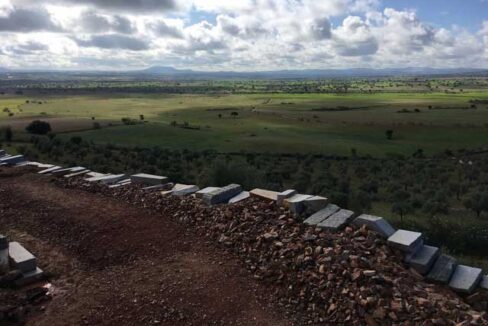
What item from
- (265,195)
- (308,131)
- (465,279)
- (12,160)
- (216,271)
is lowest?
(308,131)

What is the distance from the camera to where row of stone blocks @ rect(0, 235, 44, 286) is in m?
8.12

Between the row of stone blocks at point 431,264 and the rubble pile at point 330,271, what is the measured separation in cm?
18

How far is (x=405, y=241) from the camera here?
8594 mm

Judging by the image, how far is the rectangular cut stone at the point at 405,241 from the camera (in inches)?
335

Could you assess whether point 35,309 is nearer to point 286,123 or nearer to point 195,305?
point 195,305

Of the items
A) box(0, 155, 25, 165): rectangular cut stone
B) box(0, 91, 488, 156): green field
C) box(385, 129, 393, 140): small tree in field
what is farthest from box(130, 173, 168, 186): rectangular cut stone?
box(385, 129, 393, 140): small tree in field

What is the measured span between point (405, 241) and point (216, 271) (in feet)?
11.2

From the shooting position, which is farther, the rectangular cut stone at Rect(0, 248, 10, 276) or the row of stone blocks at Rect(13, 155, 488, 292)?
the row of stone blocks at Rect(13, 155, 488, 292)

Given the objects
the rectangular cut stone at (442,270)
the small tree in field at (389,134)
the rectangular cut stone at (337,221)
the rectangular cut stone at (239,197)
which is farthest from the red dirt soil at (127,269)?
the small tree in field at (389,134)

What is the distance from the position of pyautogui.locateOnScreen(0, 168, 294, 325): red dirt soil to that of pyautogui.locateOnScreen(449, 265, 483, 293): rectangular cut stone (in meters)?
3.05

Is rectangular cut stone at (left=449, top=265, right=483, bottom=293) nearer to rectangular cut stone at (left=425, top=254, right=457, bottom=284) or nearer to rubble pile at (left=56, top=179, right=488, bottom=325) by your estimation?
rectangular cut stone at (left=425, top=254, right=457, bottom=284)

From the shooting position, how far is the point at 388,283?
290 inches

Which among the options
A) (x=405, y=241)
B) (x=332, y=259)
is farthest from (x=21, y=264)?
(x=405, y=241)

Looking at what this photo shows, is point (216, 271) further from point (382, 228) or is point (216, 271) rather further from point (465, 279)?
point (465, 279)
